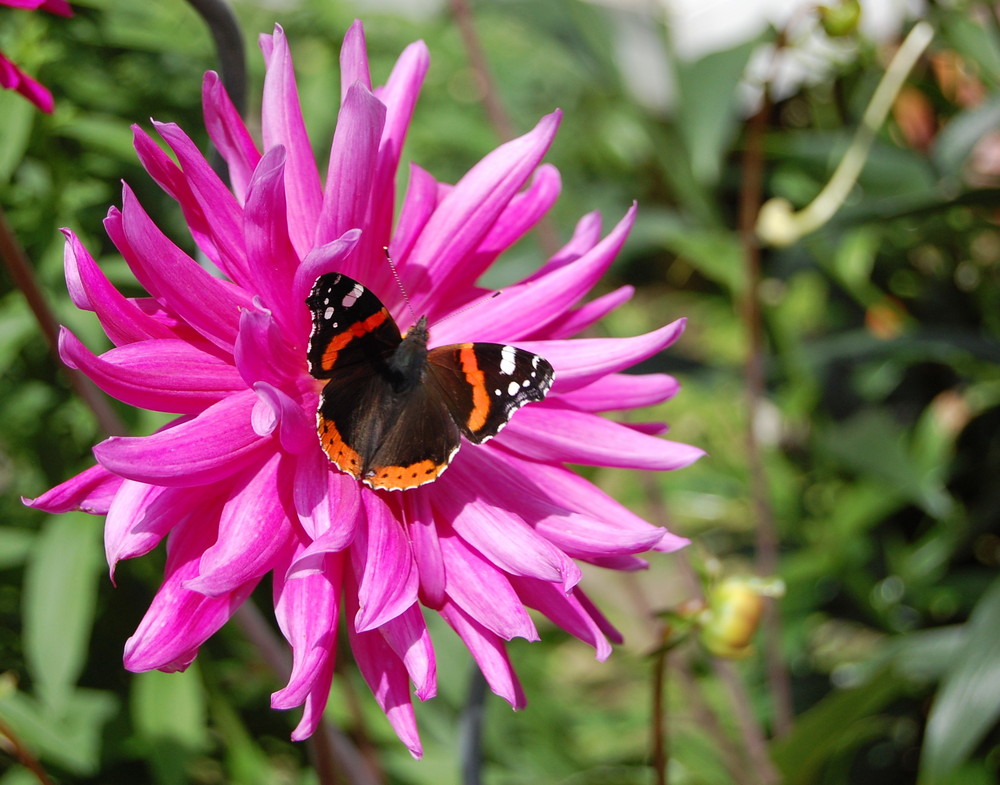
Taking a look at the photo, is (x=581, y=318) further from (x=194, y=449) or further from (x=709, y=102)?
(x=709, y=102)

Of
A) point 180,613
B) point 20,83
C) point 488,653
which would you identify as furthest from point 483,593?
point 20,83

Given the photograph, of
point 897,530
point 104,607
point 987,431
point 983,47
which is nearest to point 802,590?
point 897,530

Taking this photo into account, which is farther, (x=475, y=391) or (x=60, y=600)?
(x=60, y=600)

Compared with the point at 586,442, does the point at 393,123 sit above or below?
above

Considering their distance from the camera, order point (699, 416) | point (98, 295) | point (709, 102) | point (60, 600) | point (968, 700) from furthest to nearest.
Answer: point (699, 416)
point (709, 102)
point (968, 700)
point (60, 600)
point (98, 295)

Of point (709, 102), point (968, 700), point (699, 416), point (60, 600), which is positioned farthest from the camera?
point (699, 416)

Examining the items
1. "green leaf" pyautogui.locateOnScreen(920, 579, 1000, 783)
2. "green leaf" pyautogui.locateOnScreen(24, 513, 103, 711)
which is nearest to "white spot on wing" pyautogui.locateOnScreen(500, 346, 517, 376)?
"green leaf" pyautogui.locateOnScreen(24, 513, 103, 711)

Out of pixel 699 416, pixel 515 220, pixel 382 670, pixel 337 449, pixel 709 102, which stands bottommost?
pixel 699 416

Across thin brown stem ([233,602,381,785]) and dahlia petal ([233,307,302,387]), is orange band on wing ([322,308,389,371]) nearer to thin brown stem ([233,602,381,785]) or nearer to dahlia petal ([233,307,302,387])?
dahlia petal ([233,307,302,387])
